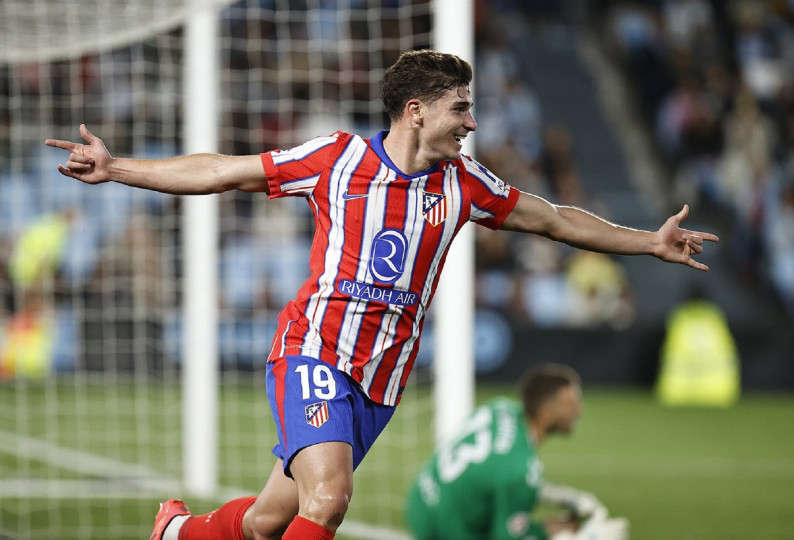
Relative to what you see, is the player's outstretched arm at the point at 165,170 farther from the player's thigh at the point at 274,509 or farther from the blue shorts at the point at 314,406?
the player's thigh at the point at 274,509

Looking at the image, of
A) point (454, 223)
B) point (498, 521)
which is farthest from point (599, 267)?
point (454, 223)

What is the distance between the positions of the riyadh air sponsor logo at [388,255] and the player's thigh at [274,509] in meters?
0.79

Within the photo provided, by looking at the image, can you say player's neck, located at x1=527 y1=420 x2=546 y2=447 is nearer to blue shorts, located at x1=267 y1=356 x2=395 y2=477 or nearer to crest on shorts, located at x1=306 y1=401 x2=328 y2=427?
blue shorts, located at x1=267 y1=356 x2=395 y2=477

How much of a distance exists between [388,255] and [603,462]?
22.9 ft

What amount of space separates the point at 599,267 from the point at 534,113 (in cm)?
445

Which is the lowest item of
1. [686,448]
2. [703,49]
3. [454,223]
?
[686,448]

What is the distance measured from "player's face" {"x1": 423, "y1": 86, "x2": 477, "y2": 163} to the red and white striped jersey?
11 cm

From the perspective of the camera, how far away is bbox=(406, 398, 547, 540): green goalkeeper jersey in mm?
5570

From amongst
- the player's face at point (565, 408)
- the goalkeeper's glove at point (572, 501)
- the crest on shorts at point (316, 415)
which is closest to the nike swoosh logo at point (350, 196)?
the crest on shorts at point (316, 415)

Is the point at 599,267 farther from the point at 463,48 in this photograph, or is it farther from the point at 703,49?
the point at 463,48

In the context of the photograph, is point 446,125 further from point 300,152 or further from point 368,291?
point 368,291

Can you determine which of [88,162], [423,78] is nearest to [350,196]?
[423,78]

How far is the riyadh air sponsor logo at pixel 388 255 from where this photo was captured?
418cm

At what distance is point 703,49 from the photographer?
20.7 meters
